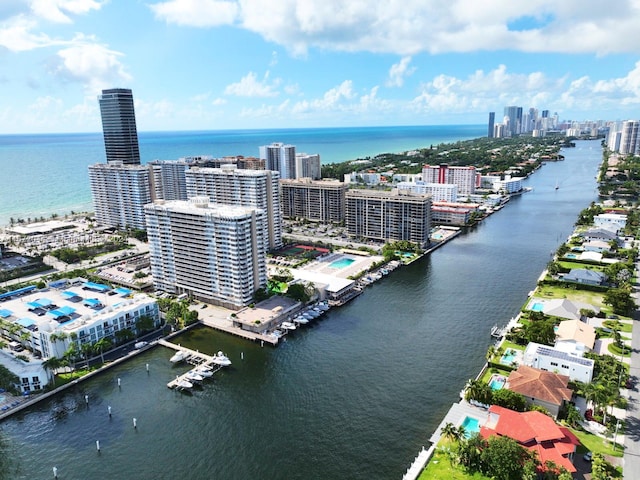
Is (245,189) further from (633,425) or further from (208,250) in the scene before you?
(633,425)

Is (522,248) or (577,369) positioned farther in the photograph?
(522,248)

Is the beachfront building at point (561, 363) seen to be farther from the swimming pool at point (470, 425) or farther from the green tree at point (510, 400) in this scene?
the swimming pool at point (470, 425)

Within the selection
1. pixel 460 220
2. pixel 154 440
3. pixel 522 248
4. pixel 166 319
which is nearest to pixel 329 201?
pixel 460 220

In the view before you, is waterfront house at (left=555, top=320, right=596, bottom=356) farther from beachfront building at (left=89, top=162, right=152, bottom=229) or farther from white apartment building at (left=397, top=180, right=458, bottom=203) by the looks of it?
beachfront building at (left=89, top=162, right=152, bottom=229)

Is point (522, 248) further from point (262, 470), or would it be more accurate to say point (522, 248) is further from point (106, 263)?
point (106, 263)

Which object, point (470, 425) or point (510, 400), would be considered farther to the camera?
point (510, 400)

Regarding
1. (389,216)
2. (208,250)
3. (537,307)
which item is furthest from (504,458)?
(389,216)

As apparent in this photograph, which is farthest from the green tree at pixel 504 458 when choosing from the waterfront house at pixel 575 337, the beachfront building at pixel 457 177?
the beachfront building at pixel 457 177
